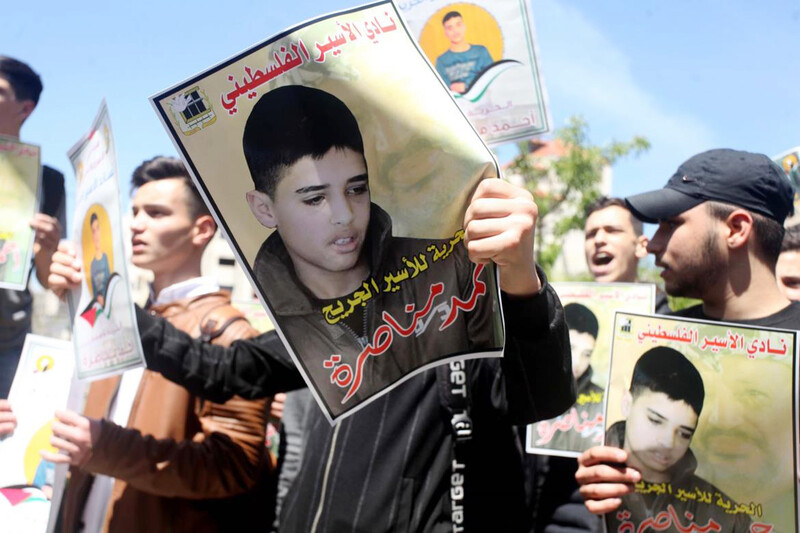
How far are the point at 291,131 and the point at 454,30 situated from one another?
57.6 inches

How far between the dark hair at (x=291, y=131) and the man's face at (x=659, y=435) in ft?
2.91

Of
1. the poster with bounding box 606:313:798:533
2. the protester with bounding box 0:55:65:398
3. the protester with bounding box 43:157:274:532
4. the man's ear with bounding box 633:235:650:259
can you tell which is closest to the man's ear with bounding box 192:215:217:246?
the protester with bounding box 43:157:274:532

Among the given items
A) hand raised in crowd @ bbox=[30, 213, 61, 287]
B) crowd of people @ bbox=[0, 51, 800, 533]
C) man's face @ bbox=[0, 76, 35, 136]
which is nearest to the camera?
crowd of people @ bbox=[0, 51, 800, 533]

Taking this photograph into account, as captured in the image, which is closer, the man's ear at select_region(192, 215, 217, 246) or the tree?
the man's ear at select_region(192, 215, 217, 246)

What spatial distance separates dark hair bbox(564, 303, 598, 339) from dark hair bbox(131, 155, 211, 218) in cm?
127

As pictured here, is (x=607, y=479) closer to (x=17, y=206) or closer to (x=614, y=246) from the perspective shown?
(x=17, y=206)

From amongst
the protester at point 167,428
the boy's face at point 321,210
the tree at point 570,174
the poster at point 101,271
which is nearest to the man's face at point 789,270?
the protester at point 167,428

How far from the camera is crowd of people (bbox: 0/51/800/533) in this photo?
153 centimetres

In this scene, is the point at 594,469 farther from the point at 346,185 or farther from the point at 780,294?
the point at 346,185

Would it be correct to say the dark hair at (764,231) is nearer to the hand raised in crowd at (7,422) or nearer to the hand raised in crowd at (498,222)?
the hand raised in crowd at (498,222)

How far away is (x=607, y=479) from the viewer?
169 centimetres

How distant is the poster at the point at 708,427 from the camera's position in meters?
1.61

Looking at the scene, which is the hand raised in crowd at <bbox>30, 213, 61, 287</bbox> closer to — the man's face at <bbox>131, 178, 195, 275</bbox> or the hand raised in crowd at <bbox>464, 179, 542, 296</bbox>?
the man's face at <bbox>131, 178, 195, 275</bbox>

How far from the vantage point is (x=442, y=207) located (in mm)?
1308
